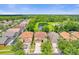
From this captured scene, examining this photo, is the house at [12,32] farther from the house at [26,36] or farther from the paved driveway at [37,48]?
the paved driveway at [37,48]

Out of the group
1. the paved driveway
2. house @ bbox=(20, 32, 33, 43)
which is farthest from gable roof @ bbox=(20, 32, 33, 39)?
the paved driveway

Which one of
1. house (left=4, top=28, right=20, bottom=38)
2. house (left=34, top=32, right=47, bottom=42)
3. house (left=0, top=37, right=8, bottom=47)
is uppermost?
house (left=4, top=28, right=20, bottom=38)

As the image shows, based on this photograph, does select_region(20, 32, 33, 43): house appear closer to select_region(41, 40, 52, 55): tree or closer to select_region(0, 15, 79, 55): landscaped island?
select_region(0, 15, 79, 55): landscaped island

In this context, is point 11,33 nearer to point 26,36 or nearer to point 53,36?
point 26,36

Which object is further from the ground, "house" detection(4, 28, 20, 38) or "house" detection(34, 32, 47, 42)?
"house" detection(4, 28, 20, 38)

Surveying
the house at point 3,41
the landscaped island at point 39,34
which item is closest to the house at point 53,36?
the landscaped island at point 39,34

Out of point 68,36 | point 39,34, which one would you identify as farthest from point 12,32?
point 68,36
